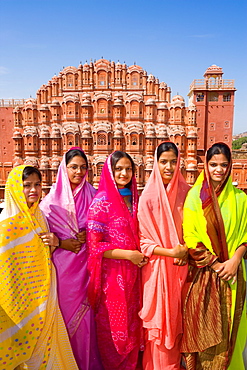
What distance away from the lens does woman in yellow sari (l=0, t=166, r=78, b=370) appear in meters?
1.77

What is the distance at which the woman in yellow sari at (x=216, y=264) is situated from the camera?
1.98m

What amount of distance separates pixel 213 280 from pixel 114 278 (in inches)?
30.7

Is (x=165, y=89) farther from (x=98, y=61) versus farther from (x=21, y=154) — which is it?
(x=21, y=154)

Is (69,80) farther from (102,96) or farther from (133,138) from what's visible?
(133,138)

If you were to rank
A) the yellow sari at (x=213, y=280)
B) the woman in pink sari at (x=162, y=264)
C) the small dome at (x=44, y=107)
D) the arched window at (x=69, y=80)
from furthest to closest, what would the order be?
the arched window at (x=69, y=80), the small dome at (x=44, y=107), the woman in pink sari at (x=162, y=264), the yellow sari at (x=213, y=280)

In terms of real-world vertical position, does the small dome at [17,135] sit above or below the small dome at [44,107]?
below

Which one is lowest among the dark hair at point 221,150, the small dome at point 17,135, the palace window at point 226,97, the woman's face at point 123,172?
the woman's face at point 123,172

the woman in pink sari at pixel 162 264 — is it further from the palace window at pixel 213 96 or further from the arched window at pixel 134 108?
the palace window at pixel 213 96

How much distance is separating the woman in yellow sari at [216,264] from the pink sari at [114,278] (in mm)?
439

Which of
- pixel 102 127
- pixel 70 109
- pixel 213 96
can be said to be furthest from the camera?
pixel 213 96

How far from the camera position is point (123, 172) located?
212 cm

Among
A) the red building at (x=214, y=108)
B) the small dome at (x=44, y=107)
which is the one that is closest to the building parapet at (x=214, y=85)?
the red building at (x=214, y=108)

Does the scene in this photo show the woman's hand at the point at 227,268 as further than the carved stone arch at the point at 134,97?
No

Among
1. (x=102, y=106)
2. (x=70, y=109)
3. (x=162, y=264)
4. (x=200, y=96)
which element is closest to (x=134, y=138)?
(x=102, y=106)
